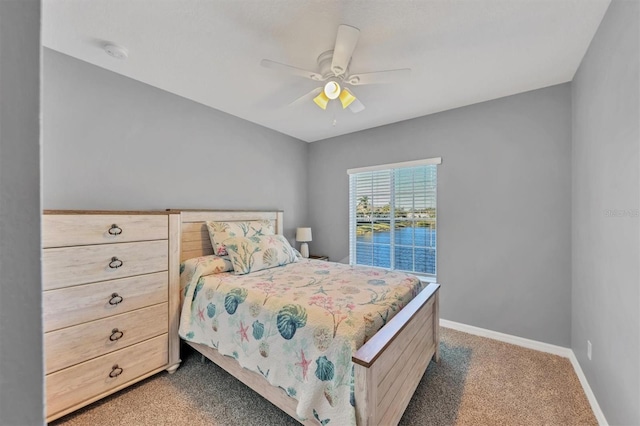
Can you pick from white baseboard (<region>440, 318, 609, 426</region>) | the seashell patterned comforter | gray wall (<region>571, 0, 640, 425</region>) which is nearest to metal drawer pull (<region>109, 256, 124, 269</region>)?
the seashell patterned comforter

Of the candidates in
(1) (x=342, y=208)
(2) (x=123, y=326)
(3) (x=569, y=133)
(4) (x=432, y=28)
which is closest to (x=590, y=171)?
(3) (x=569, y=133)

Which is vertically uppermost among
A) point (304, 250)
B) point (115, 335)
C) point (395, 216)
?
point (395, 216)

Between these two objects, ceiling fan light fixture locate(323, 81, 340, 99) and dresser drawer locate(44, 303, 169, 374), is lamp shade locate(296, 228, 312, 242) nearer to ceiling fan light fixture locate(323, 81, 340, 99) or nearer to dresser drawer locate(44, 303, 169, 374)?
dresser drawer locate(44, 303, 169, 374)

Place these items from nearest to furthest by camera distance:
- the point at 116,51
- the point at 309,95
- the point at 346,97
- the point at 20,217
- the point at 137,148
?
the point at 20,217
the point at 116,51
the point at 346,97
the point at 137,148
the point at 309,95

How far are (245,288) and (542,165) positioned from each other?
294cm

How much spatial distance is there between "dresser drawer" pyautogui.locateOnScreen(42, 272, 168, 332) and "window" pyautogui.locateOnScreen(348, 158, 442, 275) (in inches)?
101

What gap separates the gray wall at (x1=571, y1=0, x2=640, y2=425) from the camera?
131 cm

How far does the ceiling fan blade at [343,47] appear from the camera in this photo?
1.52 metres

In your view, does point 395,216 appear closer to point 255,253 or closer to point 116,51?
point 255,253

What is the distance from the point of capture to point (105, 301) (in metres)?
1.82

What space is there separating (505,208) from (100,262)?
358cm

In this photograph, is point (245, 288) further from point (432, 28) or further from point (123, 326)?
point (432, 28)

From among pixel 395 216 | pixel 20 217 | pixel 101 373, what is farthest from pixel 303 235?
pixel 20 217

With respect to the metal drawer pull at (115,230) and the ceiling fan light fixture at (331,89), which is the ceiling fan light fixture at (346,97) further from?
the metal drawer pull at (115,230)
